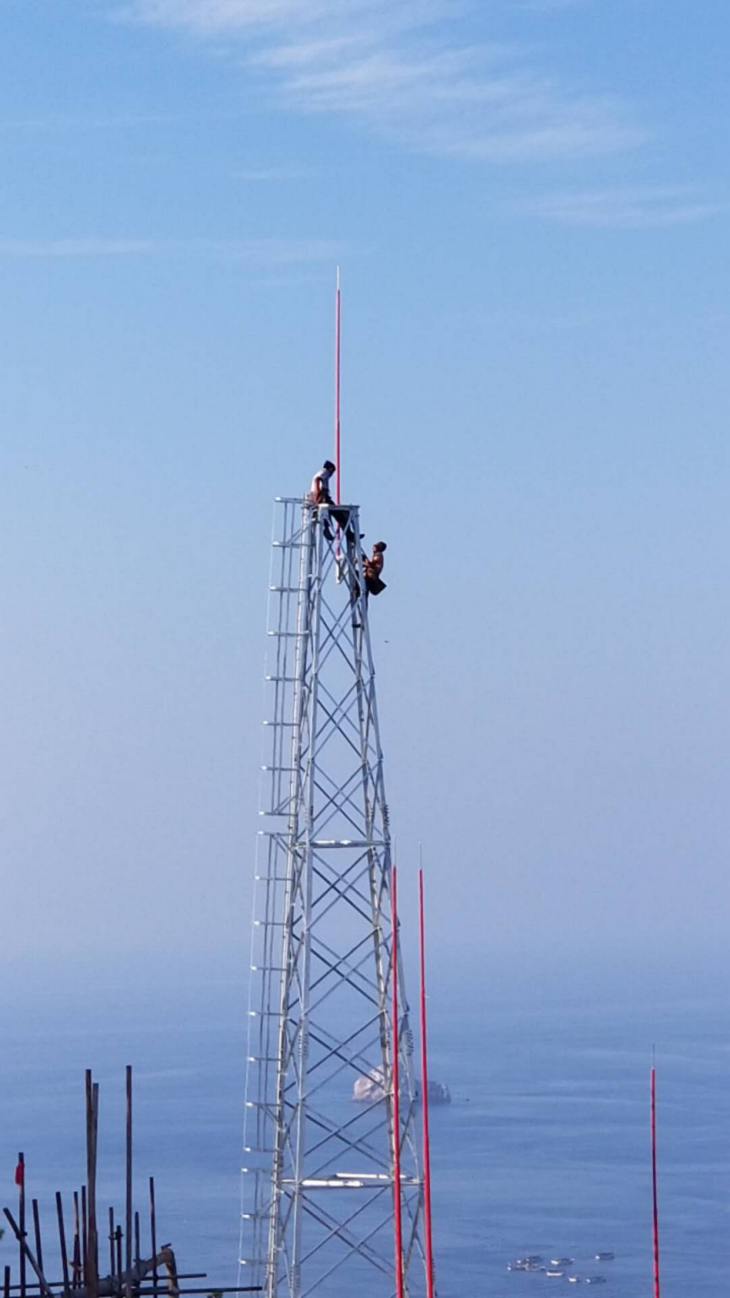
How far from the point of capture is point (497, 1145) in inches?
3925

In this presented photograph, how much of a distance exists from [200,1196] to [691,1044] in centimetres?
7613

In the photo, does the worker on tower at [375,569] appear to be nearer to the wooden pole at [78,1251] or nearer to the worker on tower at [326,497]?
the worker on tower at [326,497]

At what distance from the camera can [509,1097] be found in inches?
4690

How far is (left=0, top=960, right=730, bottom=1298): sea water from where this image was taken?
74188 mm

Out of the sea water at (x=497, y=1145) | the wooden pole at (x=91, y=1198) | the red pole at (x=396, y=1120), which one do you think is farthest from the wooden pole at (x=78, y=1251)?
the sea water at (x=497, y=1145)

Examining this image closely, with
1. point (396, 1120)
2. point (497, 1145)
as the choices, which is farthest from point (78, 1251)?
point (497, 1145)

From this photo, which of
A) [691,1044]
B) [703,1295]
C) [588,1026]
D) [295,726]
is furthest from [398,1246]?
[588,1026]

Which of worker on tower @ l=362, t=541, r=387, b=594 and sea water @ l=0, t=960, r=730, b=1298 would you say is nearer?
worker on tower @ l=362, t=541, r=387, b=594

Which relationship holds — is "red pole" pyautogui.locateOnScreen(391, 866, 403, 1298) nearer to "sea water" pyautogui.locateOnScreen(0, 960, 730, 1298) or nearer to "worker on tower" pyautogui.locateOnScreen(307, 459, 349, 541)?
"worker on tower" pyautogui.locateOnScreen(307, 459, 349, 541)

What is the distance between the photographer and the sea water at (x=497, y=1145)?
243 ft

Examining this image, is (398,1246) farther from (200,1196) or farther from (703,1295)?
(200,1196)

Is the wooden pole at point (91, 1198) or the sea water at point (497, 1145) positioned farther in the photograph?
the sea water at point (497, 1145)

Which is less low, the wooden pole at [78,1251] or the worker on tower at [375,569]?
the worker on tower at [375,569]

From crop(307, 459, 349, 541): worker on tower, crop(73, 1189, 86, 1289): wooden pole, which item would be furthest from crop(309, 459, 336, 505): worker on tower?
crop(73, 1189, 86, 1289): wooden pole
